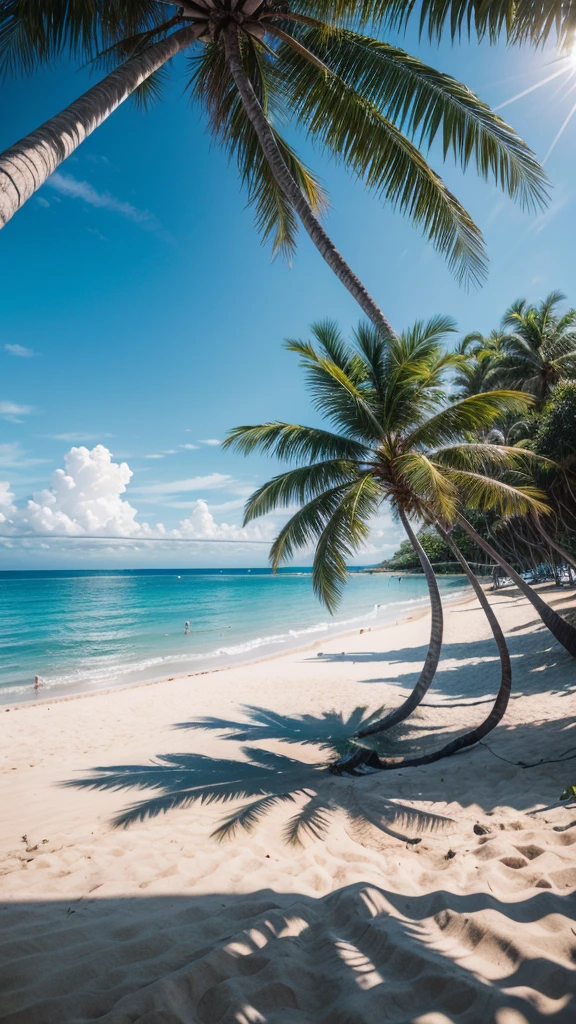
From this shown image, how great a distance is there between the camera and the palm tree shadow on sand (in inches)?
170

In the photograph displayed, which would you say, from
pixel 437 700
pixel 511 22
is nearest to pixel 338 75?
pixel 511 22

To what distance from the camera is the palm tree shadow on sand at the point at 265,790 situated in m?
4.31

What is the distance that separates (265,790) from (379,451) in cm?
506

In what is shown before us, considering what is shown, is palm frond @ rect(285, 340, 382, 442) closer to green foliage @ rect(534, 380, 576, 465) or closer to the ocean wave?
green foliage @ rect(534, 380, 576, 465)

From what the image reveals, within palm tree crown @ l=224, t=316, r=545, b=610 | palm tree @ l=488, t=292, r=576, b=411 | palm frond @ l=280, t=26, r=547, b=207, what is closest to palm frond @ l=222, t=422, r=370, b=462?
palm tree crown @ l=224, t=316, r=545, b=610

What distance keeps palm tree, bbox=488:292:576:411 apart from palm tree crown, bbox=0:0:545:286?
15.1 meters

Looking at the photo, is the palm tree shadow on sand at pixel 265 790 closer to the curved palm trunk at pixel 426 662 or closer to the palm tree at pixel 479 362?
the curved palm trunk at pixel 426 662

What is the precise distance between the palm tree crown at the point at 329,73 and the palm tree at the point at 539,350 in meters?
15.1

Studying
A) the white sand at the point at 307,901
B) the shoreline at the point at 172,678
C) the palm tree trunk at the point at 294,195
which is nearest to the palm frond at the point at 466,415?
the palm tree trunk at the point at 294,195

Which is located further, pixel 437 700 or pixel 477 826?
pixel 437 700

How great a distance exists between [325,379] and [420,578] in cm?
8141

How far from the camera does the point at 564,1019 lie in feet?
5.32

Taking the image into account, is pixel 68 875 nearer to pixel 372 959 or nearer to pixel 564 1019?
pixel 372 959

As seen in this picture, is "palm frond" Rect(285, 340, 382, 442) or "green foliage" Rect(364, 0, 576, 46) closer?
"green foliage" Rect(364, 0, 576, 46)
